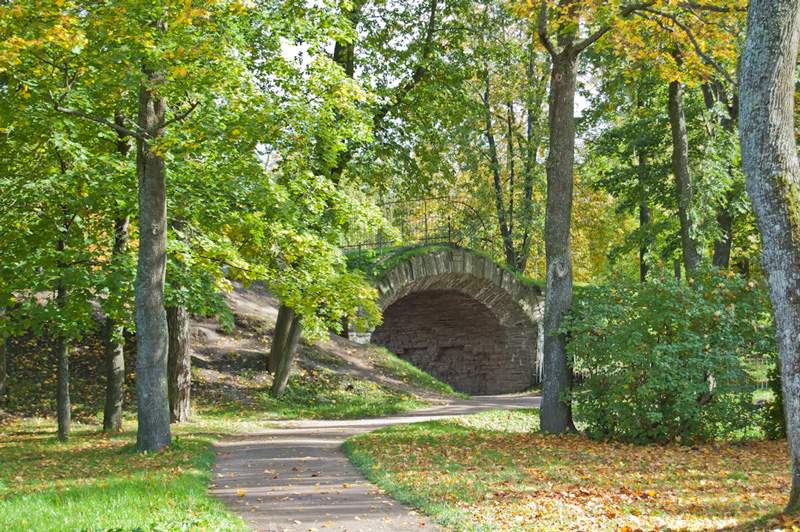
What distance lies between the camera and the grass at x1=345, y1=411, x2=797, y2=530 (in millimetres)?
6156

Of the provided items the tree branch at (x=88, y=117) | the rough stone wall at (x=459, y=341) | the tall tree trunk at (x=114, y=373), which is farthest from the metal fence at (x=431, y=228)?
the tree branch at (x=88, y=117)

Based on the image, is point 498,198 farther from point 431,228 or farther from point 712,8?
point 712,8

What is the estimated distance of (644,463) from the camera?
9.02m

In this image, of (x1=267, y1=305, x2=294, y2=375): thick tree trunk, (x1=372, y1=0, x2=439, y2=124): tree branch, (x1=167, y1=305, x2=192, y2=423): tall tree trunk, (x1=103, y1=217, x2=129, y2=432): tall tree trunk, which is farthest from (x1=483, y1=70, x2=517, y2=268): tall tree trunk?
(x1=103, y1=217, x2=129, y2=432): tall tree trunk

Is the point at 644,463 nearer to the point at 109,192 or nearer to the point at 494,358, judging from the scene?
the point at 109,192

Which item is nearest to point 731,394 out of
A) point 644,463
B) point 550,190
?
point 644,463

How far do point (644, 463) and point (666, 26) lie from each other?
22.9ft

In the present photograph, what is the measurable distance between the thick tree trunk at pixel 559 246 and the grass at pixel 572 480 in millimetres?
567

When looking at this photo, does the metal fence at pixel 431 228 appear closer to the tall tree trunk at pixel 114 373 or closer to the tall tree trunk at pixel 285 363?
the tall tree trunk at pixel 285 363

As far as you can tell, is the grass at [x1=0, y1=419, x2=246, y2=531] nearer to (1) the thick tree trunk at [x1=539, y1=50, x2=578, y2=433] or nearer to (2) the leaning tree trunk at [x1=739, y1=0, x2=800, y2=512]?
(2) the leaning tree trunk at [x1=739, y1=0, x2=800, y2=512]

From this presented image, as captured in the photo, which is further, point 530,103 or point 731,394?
point 530,103

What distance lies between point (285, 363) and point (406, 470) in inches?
357

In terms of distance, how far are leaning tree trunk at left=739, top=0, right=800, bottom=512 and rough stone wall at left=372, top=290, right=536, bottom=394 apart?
18.5 m

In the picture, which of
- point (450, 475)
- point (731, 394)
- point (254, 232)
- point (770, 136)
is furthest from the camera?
point (254, 232)
